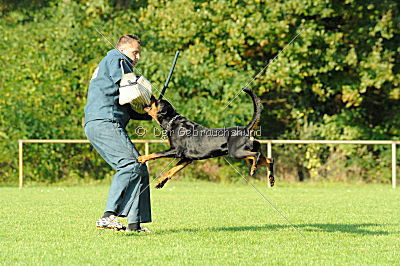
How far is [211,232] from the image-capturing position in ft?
28.0

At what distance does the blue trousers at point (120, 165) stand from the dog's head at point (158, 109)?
395 mm

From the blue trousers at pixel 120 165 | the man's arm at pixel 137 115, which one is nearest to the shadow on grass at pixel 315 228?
the blue trousers at pixel 120 165

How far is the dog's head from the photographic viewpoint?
7.95 m

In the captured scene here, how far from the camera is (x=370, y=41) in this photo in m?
19.4

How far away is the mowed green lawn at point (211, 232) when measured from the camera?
21.6ft

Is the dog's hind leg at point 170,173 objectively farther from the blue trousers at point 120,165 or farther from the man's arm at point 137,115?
the man's arm at point 137,115

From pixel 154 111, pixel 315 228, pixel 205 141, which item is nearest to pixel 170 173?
pixel 205 141

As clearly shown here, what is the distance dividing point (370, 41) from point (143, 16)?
6.71 m

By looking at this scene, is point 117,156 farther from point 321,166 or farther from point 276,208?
point 321,166

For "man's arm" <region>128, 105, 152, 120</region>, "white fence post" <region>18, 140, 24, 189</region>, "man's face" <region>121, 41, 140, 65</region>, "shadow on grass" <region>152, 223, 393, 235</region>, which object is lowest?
"shadow on grass" <region>152, 223, 393, 235</region>

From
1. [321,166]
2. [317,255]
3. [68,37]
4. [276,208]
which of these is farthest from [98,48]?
[317,255]

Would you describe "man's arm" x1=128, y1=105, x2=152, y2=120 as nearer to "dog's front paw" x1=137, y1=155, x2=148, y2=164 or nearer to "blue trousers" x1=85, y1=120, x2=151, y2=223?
"blue trousers" x1=85, y1=120, x2=151, y2=223

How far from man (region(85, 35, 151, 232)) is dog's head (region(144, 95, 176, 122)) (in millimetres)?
329

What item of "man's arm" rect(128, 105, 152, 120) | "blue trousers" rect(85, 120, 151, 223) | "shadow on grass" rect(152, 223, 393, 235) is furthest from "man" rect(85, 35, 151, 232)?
"shadow on grass" rect(152, 223, 393, 235)
